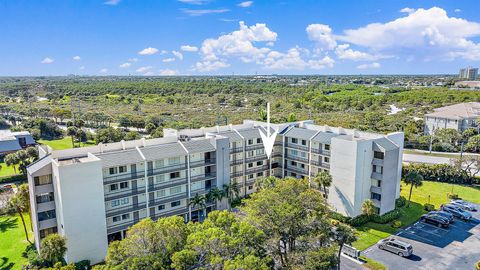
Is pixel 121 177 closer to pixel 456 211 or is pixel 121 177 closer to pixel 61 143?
pixel 456 211

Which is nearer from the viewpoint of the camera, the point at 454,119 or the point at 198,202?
the point at 198,202

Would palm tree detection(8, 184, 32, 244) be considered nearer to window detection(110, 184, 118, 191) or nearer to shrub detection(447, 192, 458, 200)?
window detection(110, 184, 118, 191)

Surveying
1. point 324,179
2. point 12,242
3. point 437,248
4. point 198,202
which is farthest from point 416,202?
point 12,242

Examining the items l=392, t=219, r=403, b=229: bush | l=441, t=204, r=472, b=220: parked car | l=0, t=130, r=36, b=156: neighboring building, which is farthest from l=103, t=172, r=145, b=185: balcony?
l=0, t=130, r=36, b=156: neighboring building

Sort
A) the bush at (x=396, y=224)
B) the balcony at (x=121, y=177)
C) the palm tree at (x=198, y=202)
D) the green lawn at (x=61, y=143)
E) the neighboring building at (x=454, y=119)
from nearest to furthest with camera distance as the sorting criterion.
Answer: the balcony at (x=121, y=177)
the palm tree at (x=198, y=202)
the bush at (x=396, y=224)
the green lawn at (x=61, y=143)
the neighboring building at (x=454, y=119)

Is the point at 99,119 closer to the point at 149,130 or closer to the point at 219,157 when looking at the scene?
the point at 149,130

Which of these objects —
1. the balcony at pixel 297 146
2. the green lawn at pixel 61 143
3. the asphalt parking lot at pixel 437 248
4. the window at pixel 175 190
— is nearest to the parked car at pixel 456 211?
the asphalt parking lot at pixel 437 248

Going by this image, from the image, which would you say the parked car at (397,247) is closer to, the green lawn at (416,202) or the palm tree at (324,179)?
the green lawn at (416,202)
